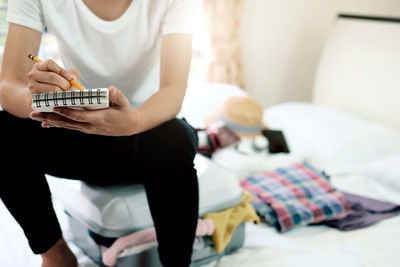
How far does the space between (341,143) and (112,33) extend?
4.02ft

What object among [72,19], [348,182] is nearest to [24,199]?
[72,19]

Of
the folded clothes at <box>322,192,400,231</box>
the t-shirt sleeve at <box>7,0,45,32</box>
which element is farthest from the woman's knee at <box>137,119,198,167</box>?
the folded clothes at <box>322,192,400,231</box>

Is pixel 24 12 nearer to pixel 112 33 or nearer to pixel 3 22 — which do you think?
pixel 112 33

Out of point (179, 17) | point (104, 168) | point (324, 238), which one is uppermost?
point (179, 17)

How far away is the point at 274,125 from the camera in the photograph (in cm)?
193

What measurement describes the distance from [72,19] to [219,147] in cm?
91

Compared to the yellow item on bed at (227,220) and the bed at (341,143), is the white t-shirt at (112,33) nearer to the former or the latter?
the bed at (341,143)

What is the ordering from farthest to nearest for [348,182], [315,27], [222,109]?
[315,27] < [222,109] < [348,182]

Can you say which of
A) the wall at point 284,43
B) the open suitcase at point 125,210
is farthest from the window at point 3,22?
the wall at point 284,43

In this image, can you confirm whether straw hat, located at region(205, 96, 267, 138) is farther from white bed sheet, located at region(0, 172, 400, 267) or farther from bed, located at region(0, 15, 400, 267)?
white bed sheet, located at region(0, 172, 400, 267)

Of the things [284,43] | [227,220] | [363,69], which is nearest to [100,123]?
[227,220]

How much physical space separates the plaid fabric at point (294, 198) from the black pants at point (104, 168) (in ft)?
1.62

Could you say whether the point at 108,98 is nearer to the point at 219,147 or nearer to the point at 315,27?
the point at 219,147

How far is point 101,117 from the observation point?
697mm
